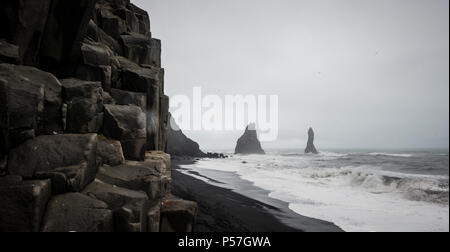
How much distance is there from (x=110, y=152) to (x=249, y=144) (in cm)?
13930

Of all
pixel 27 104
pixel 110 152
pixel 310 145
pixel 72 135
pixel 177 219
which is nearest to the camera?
pixel 27 104

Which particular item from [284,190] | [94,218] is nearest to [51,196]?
[94,218]

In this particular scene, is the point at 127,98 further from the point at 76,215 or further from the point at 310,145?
the point at 310,145

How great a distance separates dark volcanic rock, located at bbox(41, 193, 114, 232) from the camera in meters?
4.83

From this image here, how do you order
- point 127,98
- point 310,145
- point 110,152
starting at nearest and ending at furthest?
point 110,152 → point 127,98 → point 310,145

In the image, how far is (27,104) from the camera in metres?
6.13

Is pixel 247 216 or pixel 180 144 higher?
pixel 247 216

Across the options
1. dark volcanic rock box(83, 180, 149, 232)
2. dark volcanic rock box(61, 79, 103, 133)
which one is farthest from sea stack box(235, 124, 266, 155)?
dark volcanic rock box(83, 180, 149, 232)

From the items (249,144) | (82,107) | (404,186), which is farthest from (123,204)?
(249,144)

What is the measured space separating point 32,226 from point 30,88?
395cm

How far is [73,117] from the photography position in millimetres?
7586

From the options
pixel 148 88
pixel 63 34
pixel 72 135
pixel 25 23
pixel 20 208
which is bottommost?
pixel 20 208

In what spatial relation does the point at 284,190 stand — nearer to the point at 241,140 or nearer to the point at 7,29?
the point at 7,29

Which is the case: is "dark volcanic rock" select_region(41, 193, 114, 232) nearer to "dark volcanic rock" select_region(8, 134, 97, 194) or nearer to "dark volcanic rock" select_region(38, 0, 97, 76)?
"dark volcanic rock" select_region(8, 134, 97, 194)
